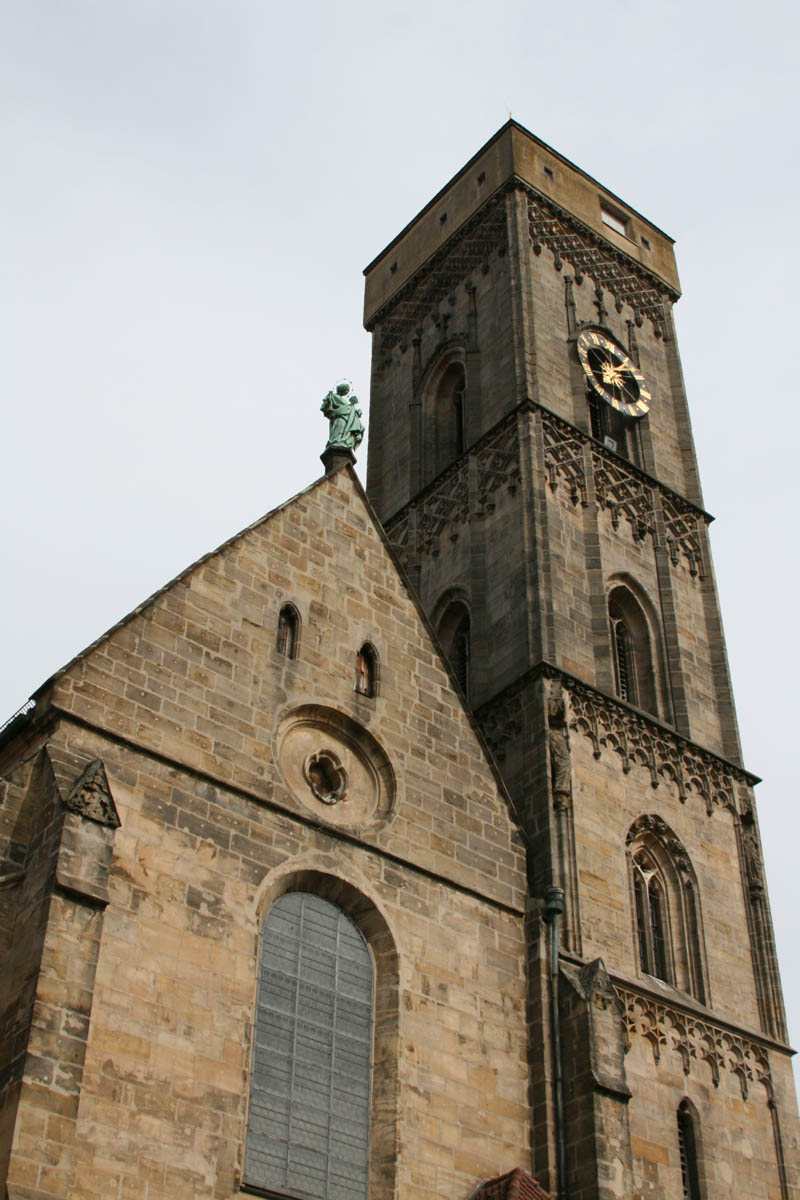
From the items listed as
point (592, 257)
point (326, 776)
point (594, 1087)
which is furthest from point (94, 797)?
point (592, 257)

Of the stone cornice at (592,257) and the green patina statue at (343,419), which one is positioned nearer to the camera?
the green patina statue at (343,419)

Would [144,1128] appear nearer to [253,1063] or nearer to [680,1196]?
[253,1063]

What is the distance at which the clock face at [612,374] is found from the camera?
→ 32438 mm

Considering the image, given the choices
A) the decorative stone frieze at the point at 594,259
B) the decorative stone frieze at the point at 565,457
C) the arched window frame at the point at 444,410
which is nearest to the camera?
the decorative stone frieze at the point at 565,457

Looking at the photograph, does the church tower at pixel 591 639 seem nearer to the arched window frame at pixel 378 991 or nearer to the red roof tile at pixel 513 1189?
the red roof tile at pixel 513 1189

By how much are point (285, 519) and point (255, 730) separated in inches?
148

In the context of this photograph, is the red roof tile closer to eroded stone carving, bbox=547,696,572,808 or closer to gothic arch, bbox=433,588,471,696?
eroded stone carving, bbox=547,696,572,808

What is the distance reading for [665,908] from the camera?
2475cm

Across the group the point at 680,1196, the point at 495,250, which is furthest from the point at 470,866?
the point at 495,250

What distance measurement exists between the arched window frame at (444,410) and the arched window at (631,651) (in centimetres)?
536

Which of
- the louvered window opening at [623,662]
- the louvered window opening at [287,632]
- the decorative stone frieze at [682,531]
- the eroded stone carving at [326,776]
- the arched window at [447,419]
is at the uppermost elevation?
the arched window at [447,419]

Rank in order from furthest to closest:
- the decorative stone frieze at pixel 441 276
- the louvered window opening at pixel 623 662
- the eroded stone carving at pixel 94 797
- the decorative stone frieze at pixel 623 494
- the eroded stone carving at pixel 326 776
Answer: the decorative stone frieze at pixel 441 276 < the decorative stone frieze at pixel 623 494 < the louvered window opening at pixel 623 662 < the eroded stone carving at pixel 326 776 < the eroded stone carving at pixel 94 797

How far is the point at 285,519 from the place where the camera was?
22.8 metres

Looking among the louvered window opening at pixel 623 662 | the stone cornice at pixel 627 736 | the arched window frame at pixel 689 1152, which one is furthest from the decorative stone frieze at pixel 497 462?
the arched window frame at pixel 689 1152
